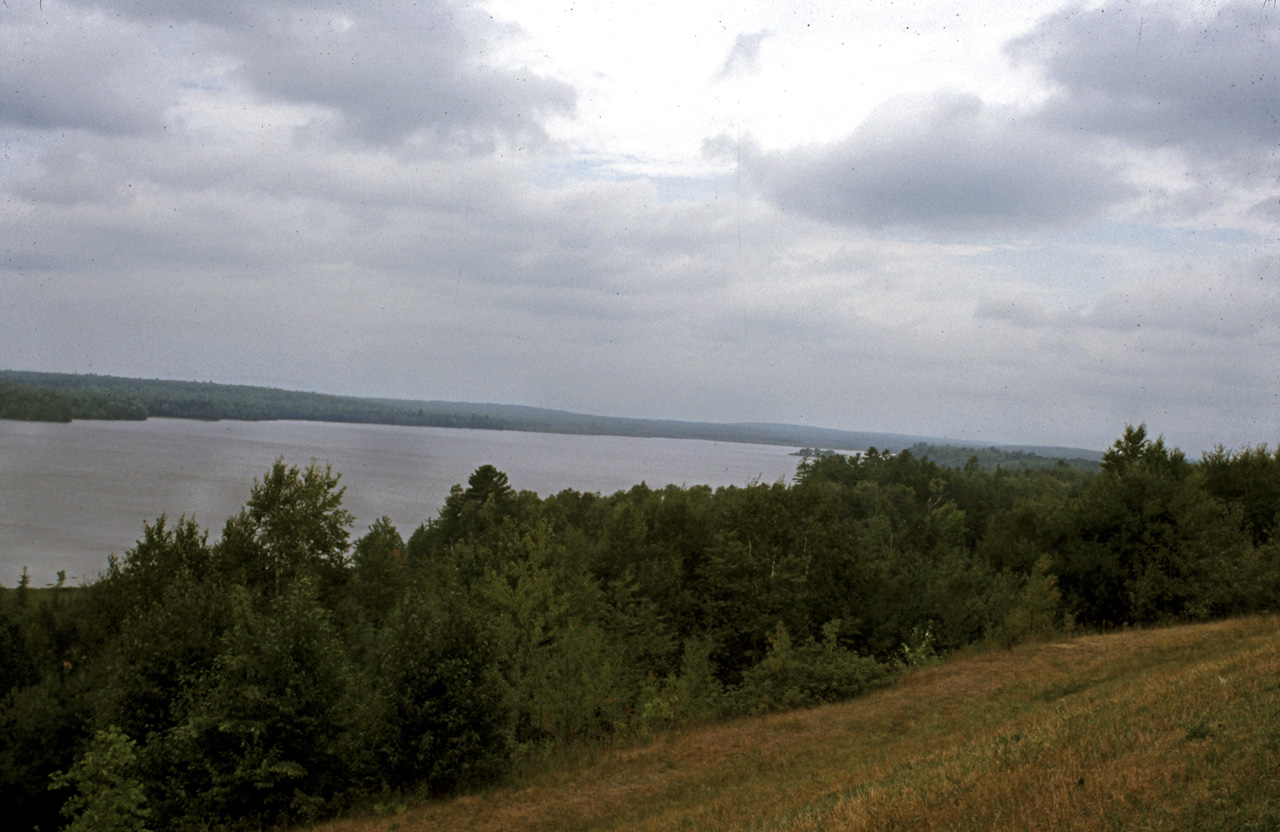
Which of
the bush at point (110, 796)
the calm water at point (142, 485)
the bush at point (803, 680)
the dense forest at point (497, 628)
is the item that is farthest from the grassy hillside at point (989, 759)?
the calm water at point (142, 485)

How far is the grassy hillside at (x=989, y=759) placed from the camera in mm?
7656

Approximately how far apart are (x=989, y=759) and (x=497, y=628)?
578 inches

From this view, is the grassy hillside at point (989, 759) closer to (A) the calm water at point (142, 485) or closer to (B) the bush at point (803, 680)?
(B) the bush at point (803, 680)

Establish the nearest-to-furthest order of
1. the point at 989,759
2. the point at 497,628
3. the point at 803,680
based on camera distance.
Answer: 1. the point at 989,759
2. the point at 803,680
3. the point at 497,628

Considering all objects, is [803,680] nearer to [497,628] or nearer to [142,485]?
[497,628]

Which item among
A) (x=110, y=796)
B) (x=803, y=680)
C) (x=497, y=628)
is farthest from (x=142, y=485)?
(x=803, y=680)

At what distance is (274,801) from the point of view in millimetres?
14844

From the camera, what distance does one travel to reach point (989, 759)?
31.8ft

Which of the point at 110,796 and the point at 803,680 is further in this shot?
the point at 803,680

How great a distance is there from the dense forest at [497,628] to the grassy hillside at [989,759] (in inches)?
69.2

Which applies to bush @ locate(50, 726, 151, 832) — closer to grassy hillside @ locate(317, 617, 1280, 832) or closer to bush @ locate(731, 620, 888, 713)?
grassy hillside @ locate(317, 617, 1280, 832)

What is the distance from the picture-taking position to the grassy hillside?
7656mm

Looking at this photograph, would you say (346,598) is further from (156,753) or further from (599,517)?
(599,517)

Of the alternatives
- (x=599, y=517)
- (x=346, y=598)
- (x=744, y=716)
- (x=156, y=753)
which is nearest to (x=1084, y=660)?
(x=744, y=716)
